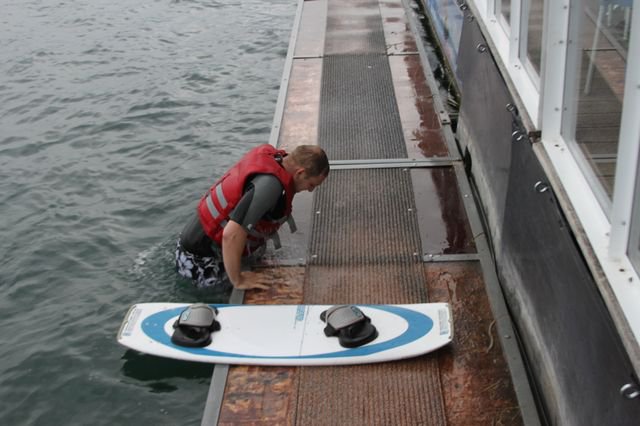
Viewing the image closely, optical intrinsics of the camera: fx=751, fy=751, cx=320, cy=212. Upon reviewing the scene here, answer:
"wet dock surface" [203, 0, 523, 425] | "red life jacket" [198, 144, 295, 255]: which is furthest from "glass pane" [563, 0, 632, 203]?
"red life jacket" [198, 144, 295, 255]

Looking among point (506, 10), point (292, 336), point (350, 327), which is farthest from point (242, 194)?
point (506, 10)

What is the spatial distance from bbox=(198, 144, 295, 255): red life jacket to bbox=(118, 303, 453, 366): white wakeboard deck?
623mm

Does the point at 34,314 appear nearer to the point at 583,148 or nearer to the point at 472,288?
the point at 472,288

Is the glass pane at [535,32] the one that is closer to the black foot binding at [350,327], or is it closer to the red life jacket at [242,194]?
the red life jacket at [242,194]

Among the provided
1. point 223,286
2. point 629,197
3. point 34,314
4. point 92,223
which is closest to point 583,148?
point 629,197

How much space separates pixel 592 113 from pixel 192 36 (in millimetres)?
10658

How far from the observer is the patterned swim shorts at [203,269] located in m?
5.96

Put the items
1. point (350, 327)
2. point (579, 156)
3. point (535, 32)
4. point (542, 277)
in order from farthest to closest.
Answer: point (535, 32) → point (350, 327) → point (542, 277) → point (579, 156)

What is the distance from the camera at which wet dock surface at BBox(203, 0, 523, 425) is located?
437 cm

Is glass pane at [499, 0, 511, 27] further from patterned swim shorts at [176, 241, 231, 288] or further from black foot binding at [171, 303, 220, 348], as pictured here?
black foot binding at [171, 303, 220, 348]

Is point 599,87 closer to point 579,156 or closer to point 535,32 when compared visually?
point 579,156

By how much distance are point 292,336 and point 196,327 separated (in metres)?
0.63

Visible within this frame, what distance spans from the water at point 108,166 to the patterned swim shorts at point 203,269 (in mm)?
138

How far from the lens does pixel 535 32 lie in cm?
506
